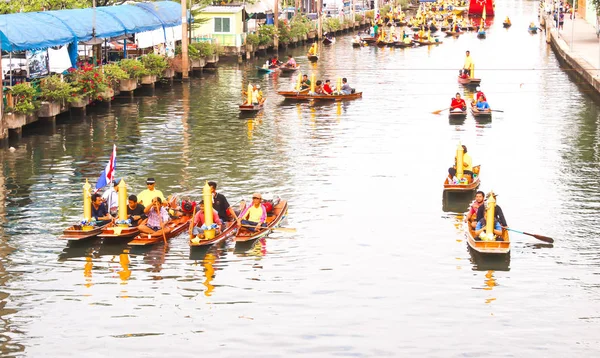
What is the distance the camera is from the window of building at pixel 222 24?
285ft

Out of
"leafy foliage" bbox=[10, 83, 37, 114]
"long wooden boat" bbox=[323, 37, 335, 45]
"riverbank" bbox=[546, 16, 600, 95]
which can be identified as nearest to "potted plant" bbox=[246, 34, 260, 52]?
"long wooden boat" bbox=[323, 37, 335, 45]

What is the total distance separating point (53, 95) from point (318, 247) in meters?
25.6

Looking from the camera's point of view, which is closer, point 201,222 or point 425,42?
point 201,222

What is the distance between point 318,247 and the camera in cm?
3039

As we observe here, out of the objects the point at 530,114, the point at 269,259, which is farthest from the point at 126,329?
→ the point at 530,114

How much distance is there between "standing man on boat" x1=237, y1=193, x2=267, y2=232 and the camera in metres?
30.7

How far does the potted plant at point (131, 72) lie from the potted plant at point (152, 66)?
146cm

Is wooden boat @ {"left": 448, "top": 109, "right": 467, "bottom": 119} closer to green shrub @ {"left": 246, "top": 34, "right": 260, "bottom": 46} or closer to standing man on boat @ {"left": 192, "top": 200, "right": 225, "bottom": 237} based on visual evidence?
standing man on boat @ {"left": 192, "top": 200, "right": 225, "bottom": 237}

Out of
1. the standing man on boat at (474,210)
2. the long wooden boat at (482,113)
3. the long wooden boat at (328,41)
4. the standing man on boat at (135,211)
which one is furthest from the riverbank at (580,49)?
the standing man on boat at (135,211)

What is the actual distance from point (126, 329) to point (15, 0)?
47.0 metres

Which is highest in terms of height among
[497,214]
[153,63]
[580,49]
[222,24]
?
[222,24]

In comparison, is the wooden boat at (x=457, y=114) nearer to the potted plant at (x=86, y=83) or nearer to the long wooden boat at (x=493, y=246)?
the potted plant at (x=86, y=83)

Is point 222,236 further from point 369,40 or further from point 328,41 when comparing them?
point 369,40

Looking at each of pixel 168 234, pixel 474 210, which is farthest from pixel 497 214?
pixel 168 234
